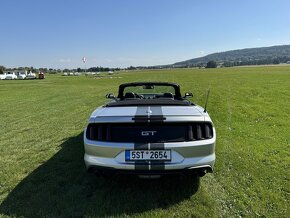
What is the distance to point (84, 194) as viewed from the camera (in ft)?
12.7

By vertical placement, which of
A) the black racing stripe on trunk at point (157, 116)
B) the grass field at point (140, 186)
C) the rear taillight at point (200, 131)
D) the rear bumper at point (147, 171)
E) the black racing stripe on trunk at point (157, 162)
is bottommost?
the grass field at point (140, 186)

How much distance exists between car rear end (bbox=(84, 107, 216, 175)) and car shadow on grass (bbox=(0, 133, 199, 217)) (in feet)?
1.33

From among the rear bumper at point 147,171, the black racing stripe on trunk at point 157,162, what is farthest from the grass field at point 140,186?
the black racing stripe on trunk at point 157,162

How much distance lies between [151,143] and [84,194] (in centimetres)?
130

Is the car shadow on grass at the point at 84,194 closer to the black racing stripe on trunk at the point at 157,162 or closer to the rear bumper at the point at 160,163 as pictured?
the rear bumper at the point at 160,163

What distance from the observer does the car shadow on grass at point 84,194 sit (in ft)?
11.3

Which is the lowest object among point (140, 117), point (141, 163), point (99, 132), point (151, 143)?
point (141, 163)

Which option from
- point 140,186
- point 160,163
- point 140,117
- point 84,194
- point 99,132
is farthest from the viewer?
point 140,186

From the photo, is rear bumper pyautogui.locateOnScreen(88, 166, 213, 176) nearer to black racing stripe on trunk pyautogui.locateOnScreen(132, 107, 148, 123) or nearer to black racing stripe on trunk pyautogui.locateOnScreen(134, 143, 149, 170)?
black racing stripe on trunk pyautogui.locateOnScreen(134, 143, 149, 170)

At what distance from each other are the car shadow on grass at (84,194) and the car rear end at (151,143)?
407 mm

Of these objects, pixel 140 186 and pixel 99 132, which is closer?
pixel 99 132

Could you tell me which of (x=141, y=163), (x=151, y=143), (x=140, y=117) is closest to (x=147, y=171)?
(x=141, y=163)

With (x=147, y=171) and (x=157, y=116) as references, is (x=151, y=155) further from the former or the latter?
(x=157, y=116)

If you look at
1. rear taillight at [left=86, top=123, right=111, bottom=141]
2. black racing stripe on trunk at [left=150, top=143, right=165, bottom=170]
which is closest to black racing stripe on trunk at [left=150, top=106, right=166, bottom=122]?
black racing stripe on trunk at [left=150, top=143, right=165, bottom=170]
